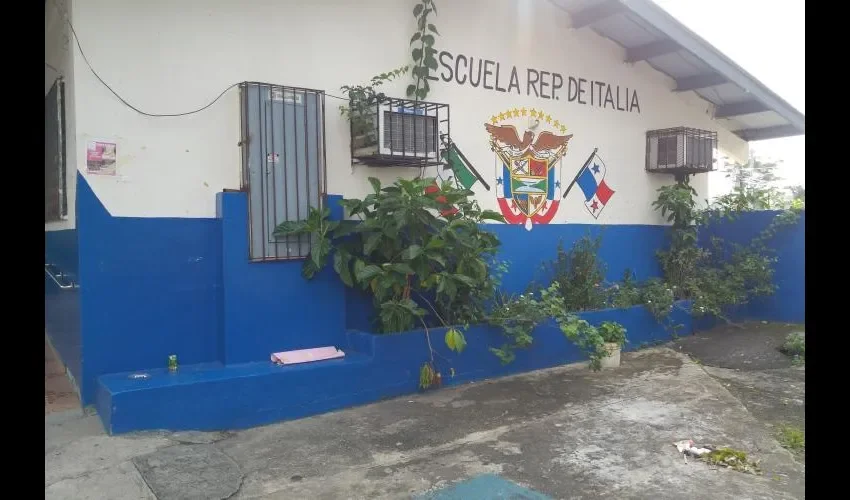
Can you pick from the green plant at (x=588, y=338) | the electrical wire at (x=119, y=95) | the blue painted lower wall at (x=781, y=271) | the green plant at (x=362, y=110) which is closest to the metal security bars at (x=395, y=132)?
the green plant at (x=362, y=110)

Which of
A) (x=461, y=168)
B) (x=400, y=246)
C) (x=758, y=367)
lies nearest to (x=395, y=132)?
(x=400, y=246)

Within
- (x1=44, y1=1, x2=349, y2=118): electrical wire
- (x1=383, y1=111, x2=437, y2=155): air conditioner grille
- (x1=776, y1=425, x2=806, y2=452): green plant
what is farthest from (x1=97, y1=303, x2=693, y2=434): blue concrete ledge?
(x1=776, y1=425, x2=806, y2=452): green plant

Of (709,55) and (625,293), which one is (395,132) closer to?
(625,293)

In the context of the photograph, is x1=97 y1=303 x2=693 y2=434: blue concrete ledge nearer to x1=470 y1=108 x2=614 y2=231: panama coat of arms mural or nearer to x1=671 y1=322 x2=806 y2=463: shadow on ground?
x1=470 y1=108 x2=614 y2=231: panama coat of arms mural

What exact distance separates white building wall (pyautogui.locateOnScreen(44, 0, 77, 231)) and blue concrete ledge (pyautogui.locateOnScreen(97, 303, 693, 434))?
→ 59.7 inches

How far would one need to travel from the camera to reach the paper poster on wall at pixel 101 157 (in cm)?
453

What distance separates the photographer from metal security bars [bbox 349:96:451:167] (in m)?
5.63

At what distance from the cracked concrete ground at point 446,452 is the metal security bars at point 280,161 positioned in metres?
1.55

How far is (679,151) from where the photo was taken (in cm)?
872

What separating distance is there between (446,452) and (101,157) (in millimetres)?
3331

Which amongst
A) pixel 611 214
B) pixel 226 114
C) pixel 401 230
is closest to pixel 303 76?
pixel 226 114

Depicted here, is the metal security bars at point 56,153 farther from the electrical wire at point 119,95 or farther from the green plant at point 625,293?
the green plant at point 625,293
